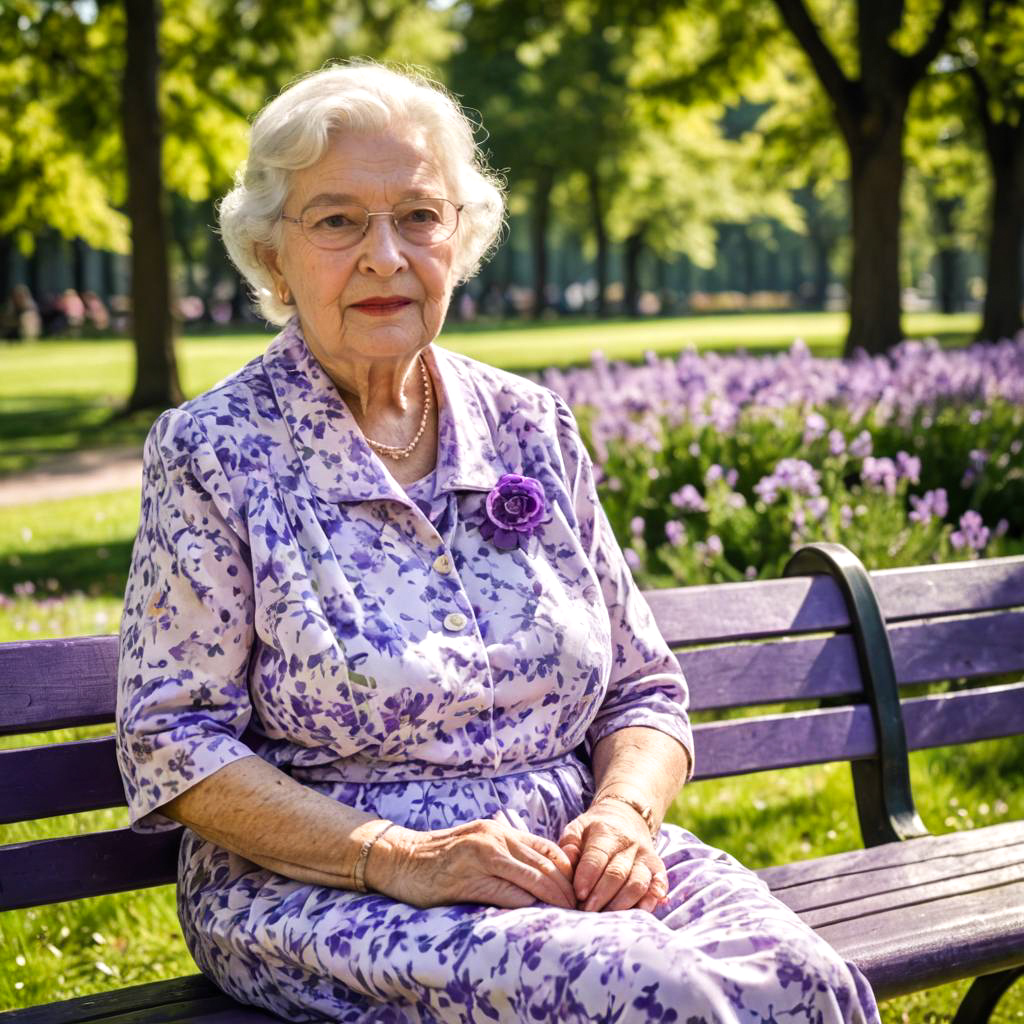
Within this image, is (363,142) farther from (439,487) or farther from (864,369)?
(864,369)

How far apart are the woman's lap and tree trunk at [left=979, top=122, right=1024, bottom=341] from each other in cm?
1898

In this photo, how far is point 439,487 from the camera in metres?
2.65

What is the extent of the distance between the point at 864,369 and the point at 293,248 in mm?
5674

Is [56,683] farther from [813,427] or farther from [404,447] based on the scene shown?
[813,427]

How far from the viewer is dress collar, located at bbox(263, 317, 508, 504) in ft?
8.29

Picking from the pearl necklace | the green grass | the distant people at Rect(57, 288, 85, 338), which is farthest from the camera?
the distant people at Rect(57, 288, 85, 338)

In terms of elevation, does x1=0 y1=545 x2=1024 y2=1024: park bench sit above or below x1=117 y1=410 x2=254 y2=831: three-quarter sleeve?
below

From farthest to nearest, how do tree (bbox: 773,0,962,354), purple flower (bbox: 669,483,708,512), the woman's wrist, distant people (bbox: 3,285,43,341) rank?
distant people (bbox: 3,285,43,341), tree (bbox: 773,0,962,354), purple flower (bbox: 669,483,708,512), the woman's wrist

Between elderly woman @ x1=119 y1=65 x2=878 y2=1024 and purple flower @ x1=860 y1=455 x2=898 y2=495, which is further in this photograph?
purple flower @ x1=860 y1=455 x2=898 y2=495

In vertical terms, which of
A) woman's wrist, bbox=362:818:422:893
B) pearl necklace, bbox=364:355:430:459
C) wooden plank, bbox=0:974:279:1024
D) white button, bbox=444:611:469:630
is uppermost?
pearl necklace, bbox=364:355:430:459

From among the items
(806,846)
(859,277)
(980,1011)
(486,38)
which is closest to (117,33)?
(486,38)

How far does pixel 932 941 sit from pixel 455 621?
3.48 ft

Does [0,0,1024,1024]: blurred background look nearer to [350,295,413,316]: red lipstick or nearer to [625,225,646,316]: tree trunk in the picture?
[350,295,413,316]: red lipstick

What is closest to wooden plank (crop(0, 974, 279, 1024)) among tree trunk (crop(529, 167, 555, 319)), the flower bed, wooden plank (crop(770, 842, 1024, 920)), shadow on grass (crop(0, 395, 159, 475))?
wooden plank (crop(770, 842, 1024, 920))
